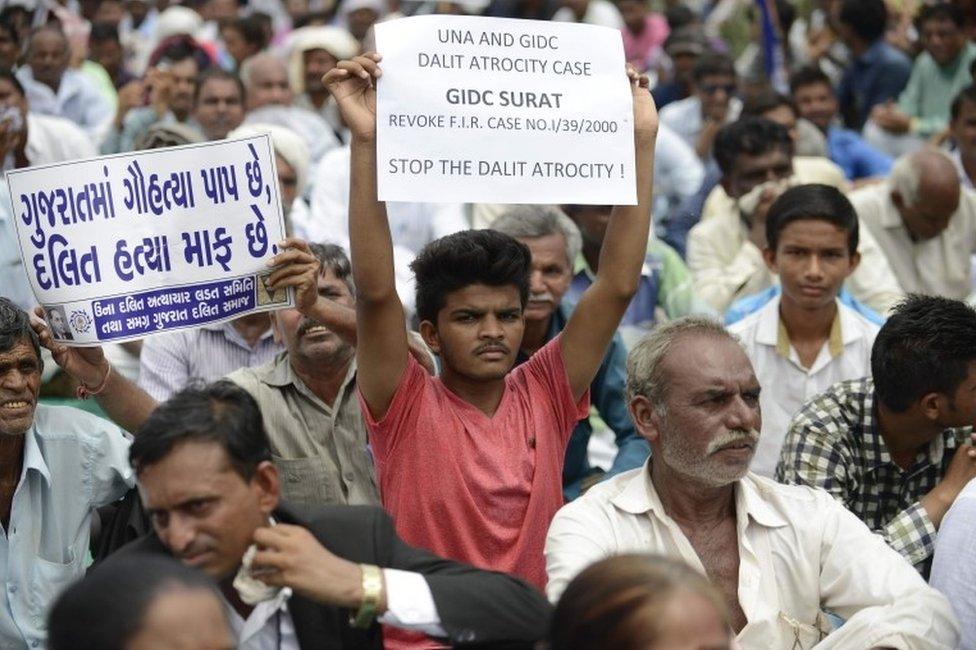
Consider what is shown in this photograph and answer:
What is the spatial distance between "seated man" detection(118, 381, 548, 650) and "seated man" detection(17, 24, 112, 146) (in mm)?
8587

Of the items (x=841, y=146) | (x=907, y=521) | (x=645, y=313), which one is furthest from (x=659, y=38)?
(x=907, y=521)

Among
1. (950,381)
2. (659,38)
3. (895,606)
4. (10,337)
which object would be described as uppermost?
(659,38)

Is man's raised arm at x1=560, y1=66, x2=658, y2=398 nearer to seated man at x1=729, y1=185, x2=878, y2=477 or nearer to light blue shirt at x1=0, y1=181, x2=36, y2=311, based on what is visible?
seated man at x1=729, y1=185, x2=878, y2=477

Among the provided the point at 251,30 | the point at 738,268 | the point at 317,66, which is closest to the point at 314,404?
the point at 738,268

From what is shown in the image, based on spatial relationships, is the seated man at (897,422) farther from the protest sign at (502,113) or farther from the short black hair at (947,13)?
the short black hair at (947,13)

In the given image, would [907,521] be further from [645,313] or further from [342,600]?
[645,313]

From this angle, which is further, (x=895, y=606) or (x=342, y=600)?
(x=895, y=606)

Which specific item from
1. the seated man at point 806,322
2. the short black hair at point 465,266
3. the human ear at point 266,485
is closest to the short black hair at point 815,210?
the seated man at point 806,322

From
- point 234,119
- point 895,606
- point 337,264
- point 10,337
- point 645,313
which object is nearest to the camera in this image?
point 895,606

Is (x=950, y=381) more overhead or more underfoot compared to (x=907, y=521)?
more overhead

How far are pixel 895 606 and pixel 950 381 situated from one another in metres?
1.24

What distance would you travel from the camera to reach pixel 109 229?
4867 mm

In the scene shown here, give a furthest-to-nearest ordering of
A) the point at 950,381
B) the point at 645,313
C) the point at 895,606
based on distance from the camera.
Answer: the point at 645,313
the point at 950,381
the point at 895,606

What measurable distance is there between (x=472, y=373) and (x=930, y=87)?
9299 millimetres
